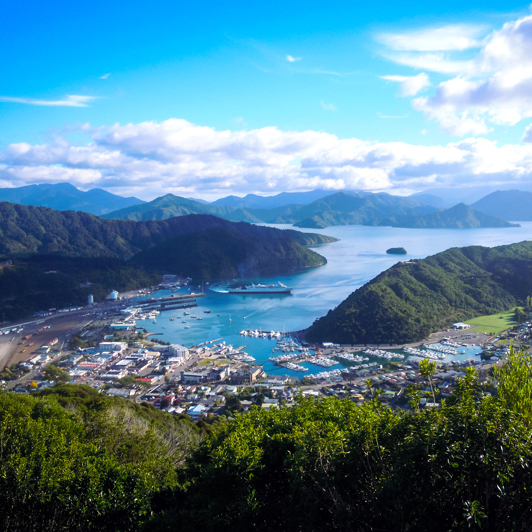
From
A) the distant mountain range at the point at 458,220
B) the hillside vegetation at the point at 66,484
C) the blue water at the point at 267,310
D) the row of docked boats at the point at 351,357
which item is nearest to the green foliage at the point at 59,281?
the blue water at the point at 267,310

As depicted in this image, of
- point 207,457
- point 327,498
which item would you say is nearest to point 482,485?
point 327,498

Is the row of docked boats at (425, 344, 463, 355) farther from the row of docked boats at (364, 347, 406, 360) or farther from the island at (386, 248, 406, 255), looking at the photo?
the island at (386, 248, 406, 255)

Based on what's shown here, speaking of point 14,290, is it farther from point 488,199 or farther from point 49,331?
point 488,199

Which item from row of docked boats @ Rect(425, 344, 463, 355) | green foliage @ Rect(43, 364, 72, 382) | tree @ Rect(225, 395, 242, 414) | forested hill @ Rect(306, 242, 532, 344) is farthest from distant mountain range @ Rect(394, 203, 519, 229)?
green foliage @ Rect(43, 364, 72, 382)

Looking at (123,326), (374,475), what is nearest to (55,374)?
(123,326)

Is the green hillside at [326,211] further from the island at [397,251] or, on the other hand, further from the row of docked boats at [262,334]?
Answer: the row of docked boats at [262,334]

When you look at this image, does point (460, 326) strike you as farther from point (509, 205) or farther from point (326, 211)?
point (509, 205)
